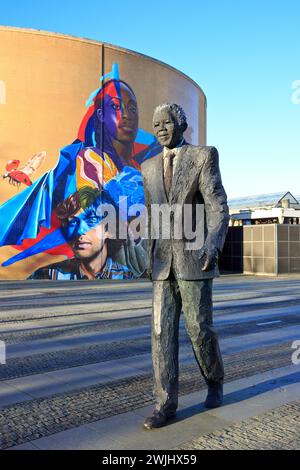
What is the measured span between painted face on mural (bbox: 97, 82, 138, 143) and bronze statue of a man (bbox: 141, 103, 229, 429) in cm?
1927

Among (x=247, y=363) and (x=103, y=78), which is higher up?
(x=103, y=78)

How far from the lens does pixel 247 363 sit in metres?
5.54

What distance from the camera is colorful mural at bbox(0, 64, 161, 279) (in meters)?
→ 20.3

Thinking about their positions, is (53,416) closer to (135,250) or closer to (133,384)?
(133,384)

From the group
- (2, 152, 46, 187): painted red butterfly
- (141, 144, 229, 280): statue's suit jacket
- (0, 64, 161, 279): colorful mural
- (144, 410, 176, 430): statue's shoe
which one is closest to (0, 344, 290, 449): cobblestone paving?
(144, 410, 176, 430): statue's shoe

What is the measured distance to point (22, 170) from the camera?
20.5m

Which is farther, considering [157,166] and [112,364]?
[112,364]

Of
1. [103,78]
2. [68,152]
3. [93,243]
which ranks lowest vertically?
[93,243]

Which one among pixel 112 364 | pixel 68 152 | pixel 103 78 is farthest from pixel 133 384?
pixel 103 78

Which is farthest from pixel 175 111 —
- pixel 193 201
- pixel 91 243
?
pixel 91 243

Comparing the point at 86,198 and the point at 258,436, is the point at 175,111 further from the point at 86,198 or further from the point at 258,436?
the point at 86,198

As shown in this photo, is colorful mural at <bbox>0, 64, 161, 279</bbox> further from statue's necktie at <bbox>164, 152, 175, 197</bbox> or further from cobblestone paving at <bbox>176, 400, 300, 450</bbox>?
cobblestone paving at <bbox>176, 400, 300, 450</bbox>

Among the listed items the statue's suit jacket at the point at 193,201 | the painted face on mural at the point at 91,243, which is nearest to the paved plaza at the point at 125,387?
the statue's suit jacket at the point at 193,201
